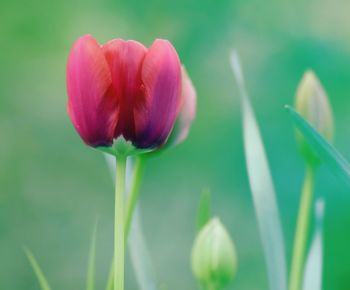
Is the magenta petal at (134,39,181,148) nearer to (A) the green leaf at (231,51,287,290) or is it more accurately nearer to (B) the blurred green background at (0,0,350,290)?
(A) the green leaf at (231,51,287,290)

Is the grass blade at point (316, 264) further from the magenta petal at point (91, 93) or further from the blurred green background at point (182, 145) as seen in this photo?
the blurred green background at point (182, 145)

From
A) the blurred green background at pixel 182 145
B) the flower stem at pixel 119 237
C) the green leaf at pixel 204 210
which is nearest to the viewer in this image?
the flower stem at pixel 119 237

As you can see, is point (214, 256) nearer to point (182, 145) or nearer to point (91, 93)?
point (91, 93)

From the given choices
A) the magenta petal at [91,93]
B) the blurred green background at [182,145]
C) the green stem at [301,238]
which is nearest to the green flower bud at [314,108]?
the green stem at [301,238]

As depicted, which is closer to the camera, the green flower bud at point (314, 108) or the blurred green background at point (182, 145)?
the green flower bud at point (314, 108)

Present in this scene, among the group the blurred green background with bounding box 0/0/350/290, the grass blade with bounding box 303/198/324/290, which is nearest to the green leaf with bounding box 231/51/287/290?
the grass blade with bounding box 303/198/324/290

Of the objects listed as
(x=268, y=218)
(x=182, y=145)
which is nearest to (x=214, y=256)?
(x=268, y=218)

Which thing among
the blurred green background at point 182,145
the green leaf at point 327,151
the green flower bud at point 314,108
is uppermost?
the blurred green background at point 182,145
